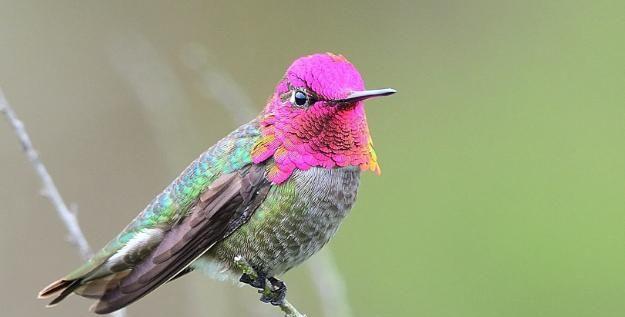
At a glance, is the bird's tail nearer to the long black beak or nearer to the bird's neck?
the bird's neck

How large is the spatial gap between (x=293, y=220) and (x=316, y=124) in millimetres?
361

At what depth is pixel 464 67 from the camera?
24.9ft

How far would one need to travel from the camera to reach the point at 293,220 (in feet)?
10.4

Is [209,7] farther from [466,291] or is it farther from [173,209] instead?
[173,209]

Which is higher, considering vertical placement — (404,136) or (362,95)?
(362,95)

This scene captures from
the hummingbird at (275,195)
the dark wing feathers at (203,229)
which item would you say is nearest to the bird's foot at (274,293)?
the hummingbird at (275,195)

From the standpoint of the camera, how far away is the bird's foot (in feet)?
10.1

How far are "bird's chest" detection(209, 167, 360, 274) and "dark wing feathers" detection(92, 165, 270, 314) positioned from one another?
0.05 meters

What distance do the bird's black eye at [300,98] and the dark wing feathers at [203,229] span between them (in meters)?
0.28

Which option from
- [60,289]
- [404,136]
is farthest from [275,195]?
[404,136]

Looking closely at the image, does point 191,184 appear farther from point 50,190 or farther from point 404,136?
point 404,136

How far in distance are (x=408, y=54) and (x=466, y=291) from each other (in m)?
2.38

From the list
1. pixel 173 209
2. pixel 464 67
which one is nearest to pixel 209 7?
pixel 464 67

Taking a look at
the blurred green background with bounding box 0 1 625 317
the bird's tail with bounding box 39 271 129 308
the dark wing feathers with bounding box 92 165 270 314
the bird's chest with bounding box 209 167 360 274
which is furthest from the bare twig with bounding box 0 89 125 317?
the blurred green background with bounding box 0 1 625 317
